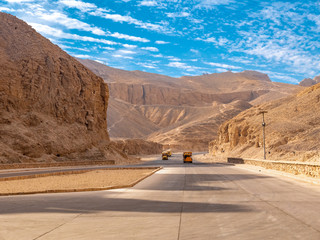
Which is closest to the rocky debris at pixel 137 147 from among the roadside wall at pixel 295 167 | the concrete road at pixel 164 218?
the roadside wall at pixel 295 167

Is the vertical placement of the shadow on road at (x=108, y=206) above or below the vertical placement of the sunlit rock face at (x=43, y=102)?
below

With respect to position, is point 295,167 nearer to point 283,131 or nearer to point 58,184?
point 58,184

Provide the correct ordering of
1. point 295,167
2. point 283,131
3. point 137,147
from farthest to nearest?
point 137,147
point 283,131
point 295,167

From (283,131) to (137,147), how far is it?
56.6 meters

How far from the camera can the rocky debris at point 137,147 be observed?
3839 inches

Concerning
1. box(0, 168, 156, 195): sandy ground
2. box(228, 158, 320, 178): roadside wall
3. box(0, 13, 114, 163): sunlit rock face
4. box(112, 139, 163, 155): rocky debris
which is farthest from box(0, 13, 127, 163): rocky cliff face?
box(112, 139, 163, 155): rocky debris

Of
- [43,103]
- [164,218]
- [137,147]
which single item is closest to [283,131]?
[43,103]

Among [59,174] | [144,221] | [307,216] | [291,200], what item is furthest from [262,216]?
[59,174]

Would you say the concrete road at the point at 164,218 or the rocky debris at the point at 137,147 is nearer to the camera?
the concrete road at the point at 164,218

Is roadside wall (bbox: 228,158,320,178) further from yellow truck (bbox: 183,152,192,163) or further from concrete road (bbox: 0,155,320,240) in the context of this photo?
yellow truck (bbox: 183,152,192,163)

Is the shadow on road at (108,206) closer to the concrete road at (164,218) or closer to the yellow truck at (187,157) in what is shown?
the concrete road at (164,218)

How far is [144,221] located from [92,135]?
49033 mm

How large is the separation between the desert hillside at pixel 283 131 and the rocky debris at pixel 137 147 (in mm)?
27176

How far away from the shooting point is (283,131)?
59.1 meters
